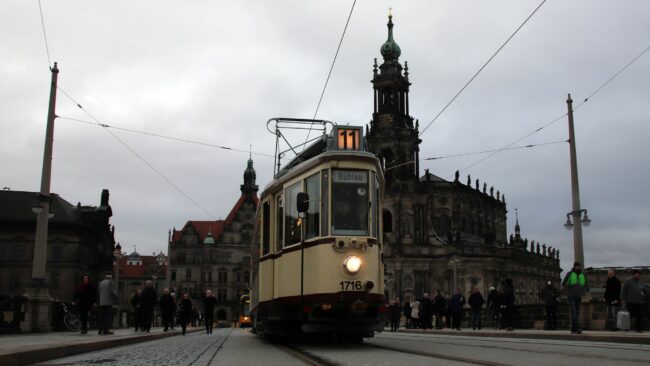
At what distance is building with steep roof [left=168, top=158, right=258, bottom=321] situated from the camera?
102312mm

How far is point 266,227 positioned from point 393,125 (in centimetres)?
6621

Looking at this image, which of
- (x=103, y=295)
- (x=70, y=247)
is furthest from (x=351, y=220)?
(x=70, y=247)

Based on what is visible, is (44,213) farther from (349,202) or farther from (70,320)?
(349,202)

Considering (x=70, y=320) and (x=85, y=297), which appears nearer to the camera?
(x=85, y=297)

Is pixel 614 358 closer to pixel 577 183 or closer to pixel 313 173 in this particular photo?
pixel 313 173

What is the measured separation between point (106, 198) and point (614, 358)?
249 ft

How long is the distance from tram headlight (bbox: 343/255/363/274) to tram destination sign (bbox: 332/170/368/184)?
128 cm

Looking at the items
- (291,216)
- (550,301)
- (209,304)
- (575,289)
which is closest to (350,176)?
(291,216)

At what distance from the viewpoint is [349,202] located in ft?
37.7

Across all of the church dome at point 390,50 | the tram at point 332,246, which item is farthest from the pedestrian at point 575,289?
the church dome at point 390,50

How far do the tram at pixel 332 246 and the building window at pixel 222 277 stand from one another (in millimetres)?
92438

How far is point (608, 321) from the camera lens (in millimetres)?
18625

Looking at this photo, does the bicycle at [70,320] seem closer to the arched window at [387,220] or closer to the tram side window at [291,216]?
the tram side window at [291,216]

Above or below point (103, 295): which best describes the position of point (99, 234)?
above
